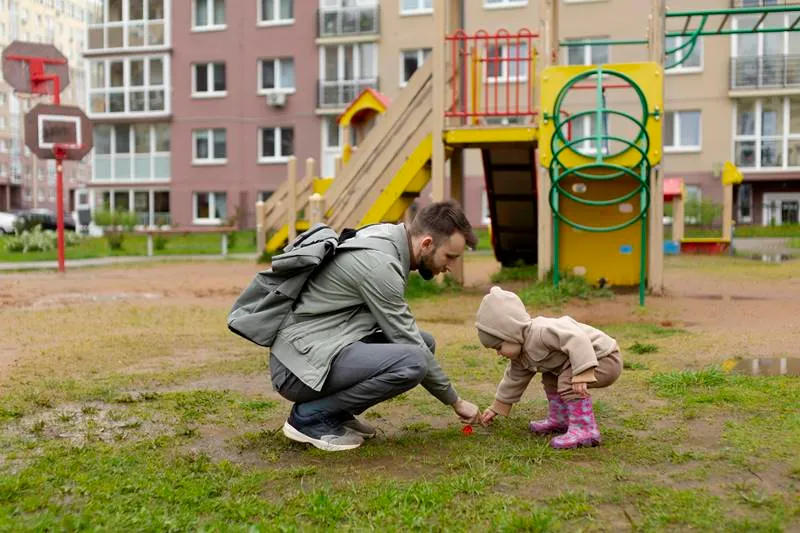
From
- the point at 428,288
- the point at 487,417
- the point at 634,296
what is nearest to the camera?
the point at 487,417

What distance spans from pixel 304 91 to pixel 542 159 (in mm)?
27746

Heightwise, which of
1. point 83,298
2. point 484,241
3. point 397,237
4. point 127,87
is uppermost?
point 127,87

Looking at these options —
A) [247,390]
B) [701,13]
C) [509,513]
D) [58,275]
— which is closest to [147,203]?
[58,275]

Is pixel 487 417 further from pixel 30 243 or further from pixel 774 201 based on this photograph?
pixel 774 201

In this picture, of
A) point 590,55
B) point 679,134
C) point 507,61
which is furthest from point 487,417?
point 679,134

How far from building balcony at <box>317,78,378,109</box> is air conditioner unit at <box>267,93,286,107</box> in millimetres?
1505

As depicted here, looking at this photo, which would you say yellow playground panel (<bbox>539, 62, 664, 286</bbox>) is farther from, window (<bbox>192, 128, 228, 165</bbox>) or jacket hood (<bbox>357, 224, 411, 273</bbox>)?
window (<bbox>192, 128, 228, 165</bbox>)

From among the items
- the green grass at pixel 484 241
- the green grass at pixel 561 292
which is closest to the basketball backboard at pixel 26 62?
the green grass at pixel 484 241

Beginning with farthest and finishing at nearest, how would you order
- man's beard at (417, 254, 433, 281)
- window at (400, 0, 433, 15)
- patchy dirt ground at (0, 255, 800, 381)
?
1. window at (400, 0, 433, 15)
2. patchy dirt ground at (0, 255, 800, 381)
3. man's beard at (417, 254, 433, 281)

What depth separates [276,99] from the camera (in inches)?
1443

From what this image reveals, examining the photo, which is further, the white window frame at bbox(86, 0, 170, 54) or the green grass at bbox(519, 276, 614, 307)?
the white window frame at bbox(86, 0, 170, 54)

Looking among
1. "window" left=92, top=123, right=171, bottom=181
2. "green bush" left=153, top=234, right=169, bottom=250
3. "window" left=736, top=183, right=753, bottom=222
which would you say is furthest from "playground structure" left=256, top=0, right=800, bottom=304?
"window" left=92, top=123, right=171, bottom=181

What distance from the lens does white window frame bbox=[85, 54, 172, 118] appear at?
38312 millimetres

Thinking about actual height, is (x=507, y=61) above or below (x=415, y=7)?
below
